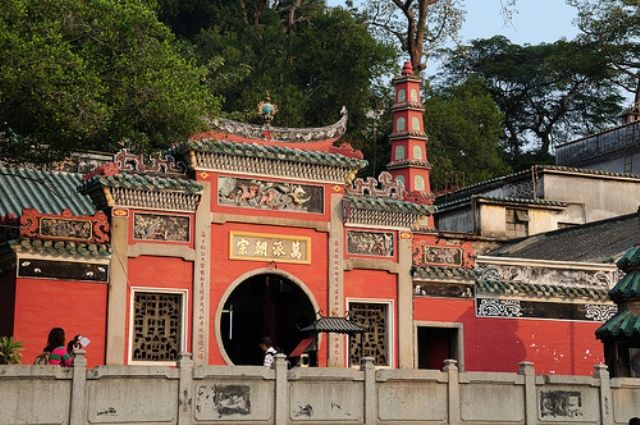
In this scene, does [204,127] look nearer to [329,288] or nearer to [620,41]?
[329,288]

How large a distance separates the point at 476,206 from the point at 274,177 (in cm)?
1243

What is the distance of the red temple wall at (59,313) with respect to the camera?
17609mm

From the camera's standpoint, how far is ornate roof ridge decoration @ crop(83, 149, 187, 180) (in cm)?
1859

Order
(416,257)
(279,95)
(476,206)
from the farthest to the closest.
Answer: (279,95)
(476,206)
(416,257)

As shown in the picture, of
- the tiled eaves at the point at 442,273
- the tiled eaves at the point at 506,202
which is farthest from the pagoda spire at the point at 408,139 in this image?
the tiled eaves at the point at 442,273

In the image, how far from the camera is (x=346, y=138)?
4091 centimetres

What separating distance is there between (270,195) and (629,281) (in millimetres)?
6620

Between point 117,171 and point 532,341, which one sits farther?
point 532,341

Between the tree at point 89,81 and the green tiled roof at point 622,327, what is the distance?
7978 millimetres

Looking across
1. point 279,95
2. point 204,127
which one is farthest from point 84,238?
point 279,95

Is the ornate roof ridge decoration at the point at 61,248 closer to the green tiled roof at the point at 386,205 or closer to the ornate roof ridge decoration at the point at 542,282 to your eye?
the green tiled roof at the point at 386,205

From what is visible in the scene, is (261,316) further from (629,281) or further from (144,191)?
(629,281)

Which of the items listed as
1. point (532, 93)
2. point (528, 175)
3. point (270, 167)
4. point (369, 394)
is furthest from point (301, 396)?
point (532, 93)

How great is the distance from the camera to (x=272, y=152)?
19.8 metres
